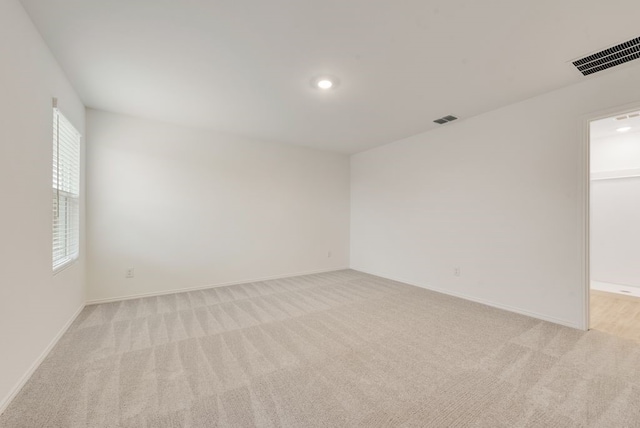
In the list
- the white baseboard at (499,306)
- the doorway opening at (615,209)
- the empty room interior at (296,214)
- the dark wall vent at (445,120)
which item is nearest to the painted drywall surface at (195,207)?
the empty room interior at (296,214)

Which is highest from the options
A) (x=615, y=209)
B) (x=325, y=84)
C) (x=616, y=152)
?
(x=325, y=84)

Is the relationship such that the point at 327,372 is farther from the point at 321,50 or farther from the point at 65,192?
the point at 65,192

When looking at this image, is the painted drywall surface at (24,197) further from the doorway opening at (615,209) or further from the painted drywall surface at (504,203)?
the doorway opening at (615,209)

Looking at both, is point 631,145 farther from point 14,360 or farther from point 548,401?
point 14,360

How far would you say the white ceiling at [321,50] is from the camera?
1790 mm

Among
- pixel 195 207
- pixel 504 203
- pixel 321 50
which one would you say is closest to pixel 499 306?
pixel 504 203

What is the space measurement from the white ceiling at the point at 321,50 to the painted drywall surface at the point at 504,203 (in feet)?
1.11

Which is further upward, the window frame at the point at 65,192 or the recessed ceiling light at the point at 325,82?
the recessed ceiling light at the point at 325,82

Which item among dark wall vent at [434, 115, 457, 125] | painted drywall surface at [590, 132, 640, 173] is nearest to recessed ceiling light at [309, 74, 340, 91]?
dark wall vent at [434, 115, 457, 125]

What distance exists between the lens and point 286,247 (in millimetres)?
5066

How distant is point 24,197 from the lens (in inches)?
71.7

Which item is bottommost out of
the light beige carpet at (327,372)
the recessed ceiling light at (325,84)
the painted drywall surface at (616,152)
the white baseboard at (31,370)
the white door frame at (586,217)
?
the light beige carpet at (327,372)

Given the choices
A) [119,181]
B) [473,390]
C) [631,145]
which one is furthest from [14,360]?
[631,145]

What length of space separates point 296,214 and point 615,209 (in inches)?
221
